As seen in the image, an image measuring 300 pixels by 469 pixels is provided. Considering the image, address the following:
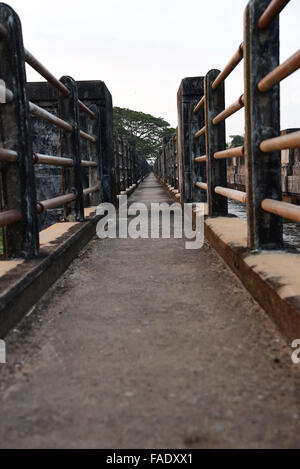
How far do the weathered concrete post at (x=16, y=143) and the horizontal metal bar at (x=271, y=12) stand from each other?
109 cm

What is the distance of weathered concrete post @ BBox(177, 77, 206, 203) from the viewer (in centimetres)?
497

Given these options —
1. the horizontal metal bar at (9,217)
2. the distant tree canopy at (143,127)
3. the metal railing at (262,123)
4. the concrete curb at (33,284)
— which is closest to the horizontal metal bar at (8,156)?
the horizontal metal bar at (9,217)

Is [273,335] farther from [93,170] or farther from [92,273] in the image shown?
[93,170]

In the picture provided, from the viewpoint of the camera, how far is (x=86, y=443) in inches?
37.4

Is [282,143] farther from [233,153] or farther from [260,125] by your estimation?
[233,153]

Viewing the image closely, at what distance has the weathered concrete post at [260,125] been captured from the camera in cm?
205

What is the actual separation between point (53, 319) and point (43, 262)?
41 centimetres

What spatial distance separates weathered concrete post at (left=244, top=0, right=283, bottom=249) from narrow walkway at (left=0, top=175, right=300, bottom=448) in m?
0.32

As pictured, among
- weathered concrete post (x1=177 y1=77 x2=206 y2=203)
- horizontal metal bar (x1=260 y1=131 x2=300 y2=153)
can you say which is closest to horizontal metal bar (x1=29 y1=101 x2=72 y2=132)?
horizontal metal bar (x1=260 y1=131 x2=300 y2=153)

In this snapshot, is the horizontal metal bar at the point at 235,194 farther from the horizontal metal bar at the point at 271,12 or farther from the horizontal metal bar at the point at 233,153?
the horizontal metal bar at the point at 271,12

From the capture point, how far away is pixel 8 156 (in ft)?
6.49

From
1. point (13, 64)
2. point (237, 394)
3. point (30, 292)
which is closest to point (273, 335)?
point (237, 394)

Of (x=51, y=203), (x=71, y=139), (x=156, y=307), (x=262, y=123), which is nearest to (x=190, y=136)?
(x=71, y=139)

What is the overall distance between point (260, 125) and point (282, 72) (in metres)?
0.39
